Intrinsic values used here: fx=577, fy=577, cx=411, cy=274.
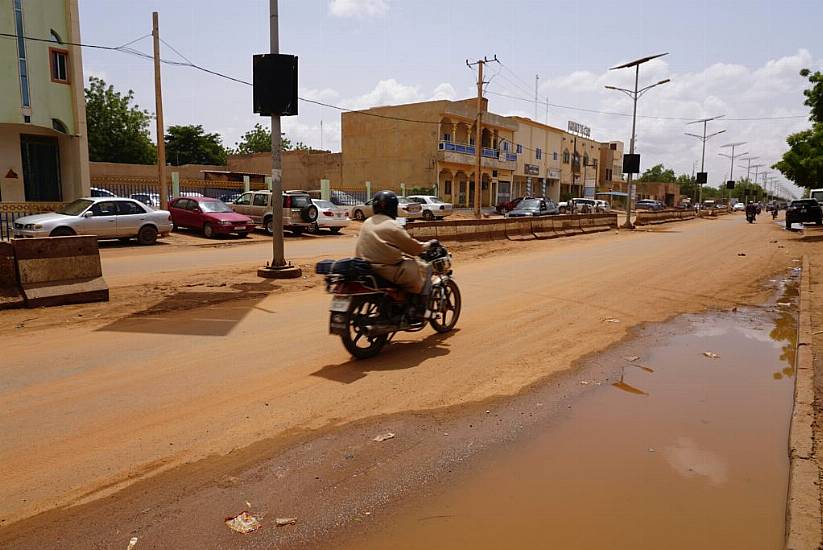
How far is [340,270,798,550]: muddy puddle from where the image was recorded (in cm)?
311

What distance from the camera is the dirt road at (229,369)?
3.81 metres

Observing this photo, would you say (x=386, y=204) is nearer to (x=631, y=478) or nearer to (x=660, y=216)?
(x=631, y=478)

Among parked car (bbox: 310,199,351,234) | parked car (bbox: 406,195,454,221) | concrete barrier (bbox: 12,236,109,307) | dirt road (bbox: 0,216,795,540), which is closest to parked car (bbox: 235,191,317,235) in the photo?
parked car (bbox: 310,199,351,234)

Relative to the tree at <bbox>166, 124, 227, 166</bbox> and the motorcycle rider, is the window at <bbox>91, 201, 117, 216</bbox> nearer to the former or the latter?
the motorcycle rider

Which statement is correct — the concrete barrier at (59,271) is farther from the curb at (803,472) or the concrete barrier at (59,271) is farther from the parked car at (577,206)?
the parked car at (577,206)

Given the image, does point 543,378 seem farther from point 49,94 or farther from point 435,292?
point 49,94

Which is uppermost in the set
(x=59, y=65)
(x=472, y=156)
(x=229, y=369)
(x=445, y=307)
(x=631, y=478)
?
(x=59, y=65)

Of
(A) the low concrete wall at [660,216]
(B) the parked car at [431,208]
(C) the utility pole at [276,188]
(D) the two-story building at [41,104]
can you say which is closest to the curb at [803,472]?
(C) the utility pole at [276,188]

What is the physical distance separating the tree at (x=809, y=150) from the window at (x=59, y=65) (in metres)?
30.2

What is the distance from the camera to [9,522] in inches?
118

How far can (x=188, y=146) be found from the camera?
201ft

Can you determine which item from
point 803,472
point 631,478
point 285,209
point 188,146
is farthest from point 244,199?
point 188,146

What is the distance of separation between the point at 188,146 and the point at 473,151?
105 feet

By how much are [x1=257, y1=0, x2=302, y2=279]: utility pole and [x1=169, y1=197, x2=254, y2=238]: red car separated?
1049 centimetres
